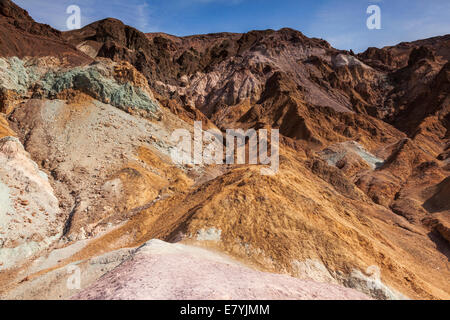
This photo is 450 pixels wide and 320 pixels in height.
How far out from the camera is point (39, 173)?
62.0ft

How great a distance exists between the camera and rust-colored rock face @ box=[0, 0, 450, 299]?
10078 millimetres

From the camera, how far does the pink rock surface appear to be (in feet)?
22.9

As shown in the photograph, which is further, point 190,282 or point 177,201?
point 177,201

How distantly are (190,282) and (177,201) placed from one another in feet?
36.6

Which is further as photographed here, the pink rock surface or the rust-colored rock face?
the rust-colored rock face

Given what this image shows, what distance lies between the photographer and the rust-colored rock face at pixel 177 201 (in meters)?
10.1

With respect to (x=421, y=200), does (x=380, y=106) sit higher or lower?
higher

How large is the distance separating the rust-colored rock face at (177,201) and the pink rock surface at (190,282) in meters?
0.06

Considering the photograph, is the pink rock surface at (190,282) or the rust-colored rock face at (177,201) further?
the rust-colored rock face at (177,201)

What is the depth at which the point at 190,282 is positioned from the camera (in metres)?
7.57

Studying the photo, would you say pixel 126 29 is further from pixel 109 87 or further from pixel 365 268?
pixel 365 268

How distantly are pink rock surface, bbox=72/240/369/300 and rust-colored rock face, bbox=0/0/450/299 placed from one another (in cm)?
6
